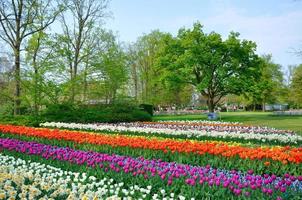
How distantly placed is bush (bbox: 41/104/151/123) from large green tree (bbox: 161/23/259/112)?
8091 mm

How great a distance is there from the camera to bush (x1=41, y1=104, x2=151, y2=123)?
2217cm

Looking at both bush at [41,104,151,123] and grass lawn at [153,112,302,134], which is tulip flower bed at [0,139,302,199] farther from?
bush at [41,104,151,123]

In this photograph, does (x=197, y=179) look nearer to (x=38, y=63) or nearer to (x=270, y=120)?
(x=38, y=63)

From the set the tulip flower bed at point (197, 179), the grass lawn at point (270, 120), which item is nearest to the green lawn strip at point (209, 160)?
the tulip flower bed at point (197, 179)

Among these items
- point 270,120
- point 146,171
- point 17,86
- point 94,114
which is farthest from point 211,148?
point 270,120

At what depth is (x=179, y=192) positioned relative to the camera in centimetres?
552

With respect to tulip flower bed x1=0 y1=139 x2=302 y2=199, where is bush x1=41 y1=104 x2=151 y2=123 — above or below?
above

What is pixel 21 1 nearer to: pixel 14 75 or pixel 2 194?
pixel 14 75

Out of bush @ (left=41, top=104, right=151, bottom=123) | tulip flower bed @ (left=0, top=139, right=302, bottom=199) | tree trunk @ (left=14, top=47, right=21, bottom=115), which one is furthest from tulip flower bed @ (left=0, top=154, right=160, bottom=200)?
tree trunk @ (left=14, top=47, right=21, bottom=115)

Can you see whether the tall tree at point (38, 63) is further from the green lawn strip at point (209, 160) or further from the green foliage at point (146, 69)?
the green foliage at point (146, 69)

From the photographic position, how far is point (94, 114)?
23.6 meters

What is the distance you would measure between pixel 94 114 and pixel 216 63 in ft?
42.3

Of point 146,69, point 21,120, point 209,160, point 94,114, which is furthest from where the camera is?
point 146,69

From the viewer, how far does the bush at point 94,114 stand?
22.2 m
